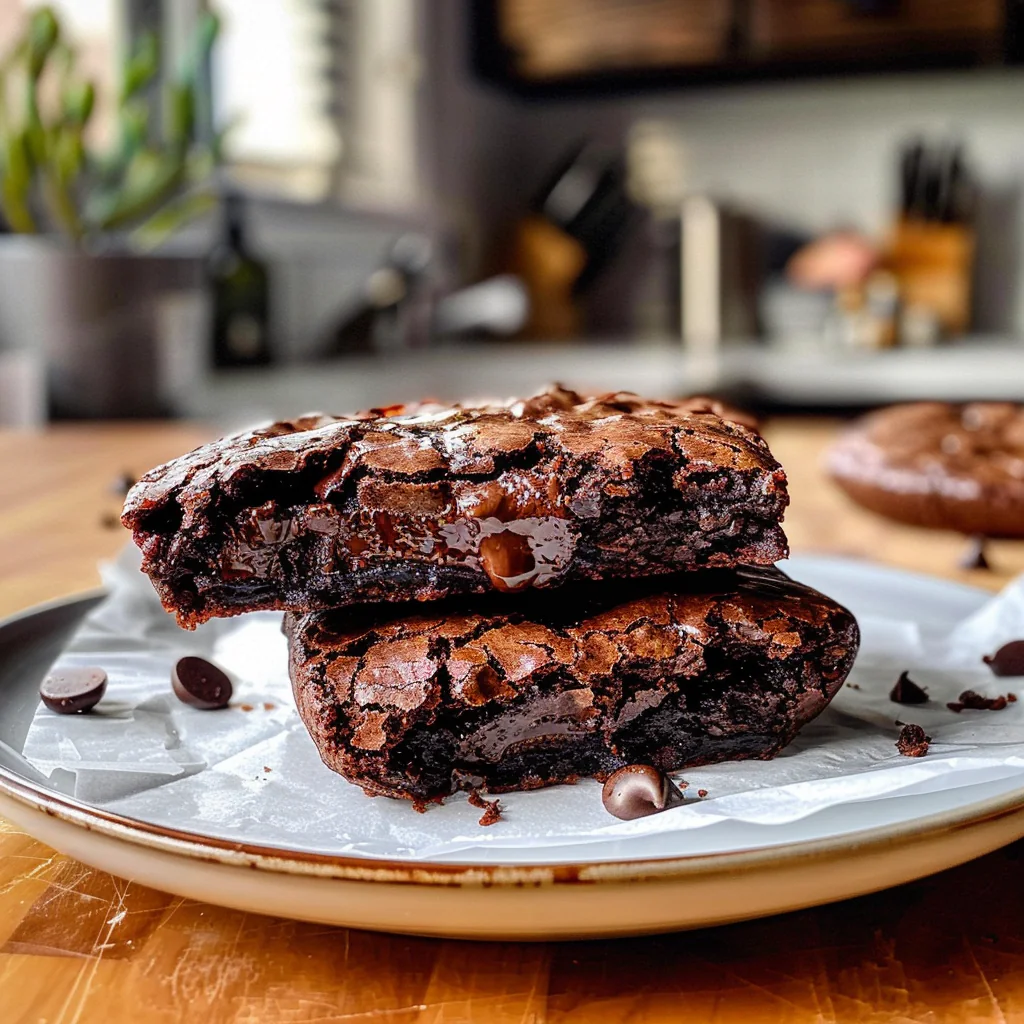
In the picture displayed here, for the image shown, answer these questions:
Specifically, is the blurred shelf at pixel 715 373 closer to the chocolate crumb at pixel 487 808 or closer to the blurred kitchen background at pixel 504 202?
the blurred kitchen background at pixel 504 202

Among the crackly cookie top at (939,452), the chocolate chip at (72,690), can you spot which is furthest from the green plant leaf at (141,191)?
the chocolate chip at (72,690)

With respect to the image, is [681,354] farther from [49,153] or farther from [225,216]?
[49,153]

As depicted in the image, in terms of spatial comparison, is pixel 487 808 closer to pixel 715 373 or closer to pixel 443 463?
pixel 443 463

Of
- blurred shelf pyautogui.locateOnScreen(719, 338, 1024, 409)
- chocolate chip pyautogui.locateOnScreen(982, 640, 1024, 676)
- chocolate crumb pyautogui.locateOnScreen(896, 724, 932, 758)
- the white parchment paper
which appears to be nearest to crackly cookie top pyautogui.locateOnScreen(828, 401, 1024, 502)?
the white parchment paper

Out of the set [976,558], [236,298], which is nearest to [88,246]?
[236,298]

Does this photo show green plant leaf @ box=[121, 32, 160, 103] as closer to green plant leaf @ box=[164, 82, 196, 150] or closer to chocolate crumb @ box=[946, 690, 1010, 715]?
green plant leaf @ box=[164, 82, 196, 150]

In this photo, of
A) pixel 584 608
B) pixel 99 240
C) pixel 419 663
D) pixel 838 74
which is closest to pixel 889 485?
pixel 584 608
